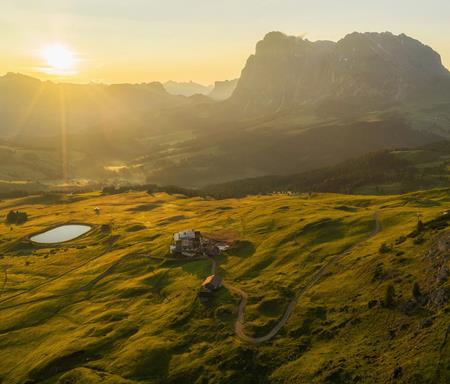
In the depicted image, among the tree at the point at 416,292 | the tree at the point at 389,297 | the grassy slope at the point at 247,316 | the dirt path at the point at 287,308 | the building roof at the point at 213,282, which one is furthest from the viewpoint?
the building roof at the point at 213,282

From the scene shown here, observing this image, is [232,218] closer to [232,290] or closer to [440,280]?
[232,290]

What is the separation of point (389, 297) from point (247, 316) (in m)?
30.1

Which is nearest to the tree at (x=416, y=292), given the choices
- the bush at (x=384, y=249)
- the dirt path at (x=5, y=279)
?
the bush at (x=384, y=249)

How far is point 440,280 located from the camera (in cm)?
7500

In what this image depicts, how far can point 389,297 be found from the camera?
77062 millimetres

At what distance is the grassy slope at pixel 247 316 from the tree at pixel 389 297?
114cm

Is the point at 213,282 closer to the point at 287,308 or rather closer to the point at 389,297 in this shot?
the point at 287,308

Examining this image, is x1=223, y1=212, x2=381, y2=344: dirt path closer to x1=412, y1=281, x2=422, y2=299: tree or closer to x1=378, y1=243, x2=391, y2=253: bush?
x1=378, y1=243, x2=391, y2=253: bush

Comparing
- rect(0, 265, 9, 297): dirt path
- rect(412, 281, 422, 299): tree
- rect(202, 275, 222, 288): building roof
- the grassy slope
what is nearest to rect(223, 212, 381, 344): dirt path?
the grassy slope

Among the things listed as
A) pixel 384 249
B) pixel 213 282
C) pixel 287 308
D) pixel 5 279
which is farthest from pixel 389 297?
pixel 5 279

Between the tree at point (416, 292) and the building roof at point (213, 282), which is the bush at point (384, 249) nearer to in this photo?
the tree at point (416, 292)

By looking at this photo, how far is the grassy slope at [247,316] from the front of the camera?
69.3 meters

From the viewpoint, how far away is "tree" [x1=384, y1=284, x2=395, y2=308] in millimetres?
76750

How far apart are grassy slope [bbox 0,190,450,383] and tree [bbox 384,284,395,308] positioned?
1.14m
